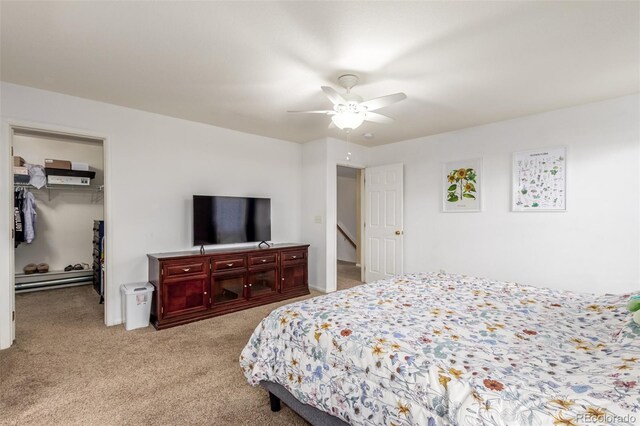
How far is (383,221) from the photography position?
16.6 feet

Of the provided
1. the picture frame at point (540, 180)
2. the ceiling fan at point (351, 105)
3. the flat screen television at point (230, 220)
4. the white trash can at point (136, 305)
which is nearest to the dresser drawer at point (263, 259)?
the flat screen television at point (230, 220)

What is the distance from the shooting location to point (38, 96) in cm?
293

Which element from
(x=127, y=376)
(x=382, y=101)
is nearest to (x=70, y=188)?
(x=127, y=376)

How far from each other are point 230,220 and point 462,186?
3215 mm

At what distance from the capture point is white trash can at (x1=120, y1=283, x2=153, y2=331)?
125 inches

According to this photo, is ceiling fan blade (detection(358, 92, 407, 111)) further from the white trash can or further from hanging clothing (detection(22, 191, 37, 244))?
hanging clothing (detection(22, 191, 37, 244))

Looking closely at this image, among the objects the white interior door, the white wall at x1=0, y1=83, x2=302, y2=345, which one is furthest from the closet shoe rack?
the white interior door

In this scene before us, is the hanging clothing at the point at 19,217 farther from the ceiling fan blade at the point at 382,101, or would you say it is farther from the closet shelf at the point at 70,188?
the ceiling fan blade at the point at 382,101

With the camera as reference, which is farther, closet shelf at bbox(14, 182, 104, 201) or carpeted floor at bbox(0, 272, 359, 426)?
closet shelf at bbox(14, 182, 104, 201)

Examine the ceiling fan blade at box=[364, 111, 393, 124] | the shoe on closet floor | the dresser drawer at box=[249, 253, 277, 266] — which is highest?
the ceiling fan blade at box=[364, 111, 393, 124]

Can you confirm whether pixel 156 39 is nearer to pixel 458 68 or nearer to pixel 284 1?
pixel 284 1

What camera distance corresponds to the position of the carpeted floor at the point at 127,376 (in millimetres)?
1869

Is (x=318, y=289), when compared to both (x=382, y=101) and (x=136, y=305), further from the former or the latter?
(x=382, y=101)

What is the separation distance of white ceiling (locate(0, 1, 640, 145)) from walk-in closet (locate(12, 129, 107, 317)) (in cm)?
249
